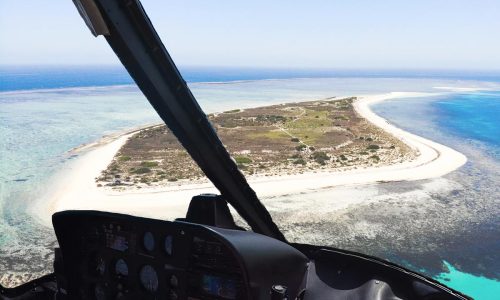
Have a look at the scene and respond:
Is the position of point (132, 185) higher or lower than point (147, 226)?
lower

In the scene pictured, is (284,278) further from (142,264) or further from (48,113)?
(48,113)

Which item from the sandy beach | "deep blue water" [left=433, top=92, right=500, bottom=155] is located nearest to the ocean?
"deep blue water" [left=433, top=92, right=500, bottom=155]

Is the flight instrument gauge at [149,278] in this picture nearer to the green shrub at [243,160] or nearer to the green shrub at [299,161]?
the green shrub at [243,160]

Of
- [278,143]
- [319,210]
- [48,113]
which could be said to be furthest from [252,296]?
[48,113]

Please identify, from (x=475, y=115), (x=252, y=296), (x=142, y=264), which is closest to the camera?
(x=252, y=296)

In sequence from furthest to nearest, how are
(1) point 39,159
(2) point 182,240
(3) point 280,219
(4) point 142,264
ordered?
(1) point 39,159
(3) point 280,219
(4) point 142,264
(2) point 182,240

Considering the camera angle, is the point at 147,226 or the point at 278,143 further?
the point at 278,143

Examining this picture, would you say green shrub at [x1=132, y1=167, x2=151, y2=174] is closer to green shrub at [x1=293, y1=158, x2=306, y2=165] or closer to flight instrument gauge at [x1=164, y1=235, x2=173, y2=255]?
green shrub at [x1=293, y1=158, x2=306, y2=165]

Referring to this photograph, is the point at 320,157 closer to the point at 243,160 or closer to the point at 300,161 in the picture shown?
the point at 300,161
